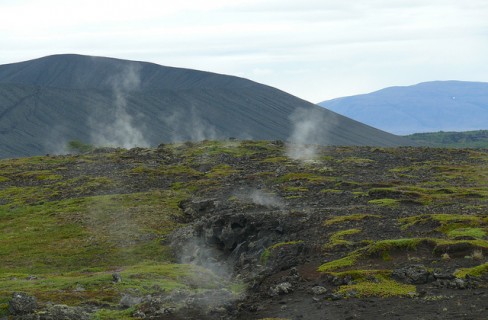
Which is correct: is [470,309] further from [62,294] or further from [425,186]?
[425,186]

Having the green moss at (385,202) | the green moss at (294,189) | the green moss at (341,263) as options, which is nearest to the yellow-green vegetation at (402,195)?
the green moss at (385,202)

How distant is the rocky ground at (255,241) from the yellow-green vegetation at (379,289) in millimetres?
99

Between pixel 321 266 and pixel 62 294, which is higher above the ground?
pixel 321 266

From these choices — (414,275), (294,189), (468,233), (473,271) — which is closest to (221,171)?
(294,189)

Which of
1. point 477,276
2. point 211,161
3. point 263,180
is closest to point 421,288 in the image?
point 477,276

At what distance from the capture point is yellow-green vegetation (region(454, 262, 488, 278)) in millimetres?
34987

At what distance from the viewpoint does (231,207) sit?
7056 cm

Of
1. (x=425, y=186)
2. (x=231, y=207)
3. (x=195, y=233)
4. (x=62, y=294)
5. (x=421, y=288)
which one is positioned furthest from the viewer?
(x=425, y=186)

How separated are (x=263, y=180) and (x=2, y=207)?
37.2 m

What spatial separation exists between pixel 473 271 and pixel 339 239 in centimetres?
1307

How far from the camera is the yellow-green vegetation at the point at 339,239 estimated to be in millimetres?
45438

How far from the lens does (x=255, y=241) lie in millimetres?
56094

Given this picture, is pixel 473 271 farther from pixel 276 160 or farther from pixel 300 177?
pixel 276 160

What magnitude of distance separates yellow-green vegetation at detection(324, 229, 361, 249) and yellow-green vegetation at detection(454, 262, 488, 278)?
34.5ft
